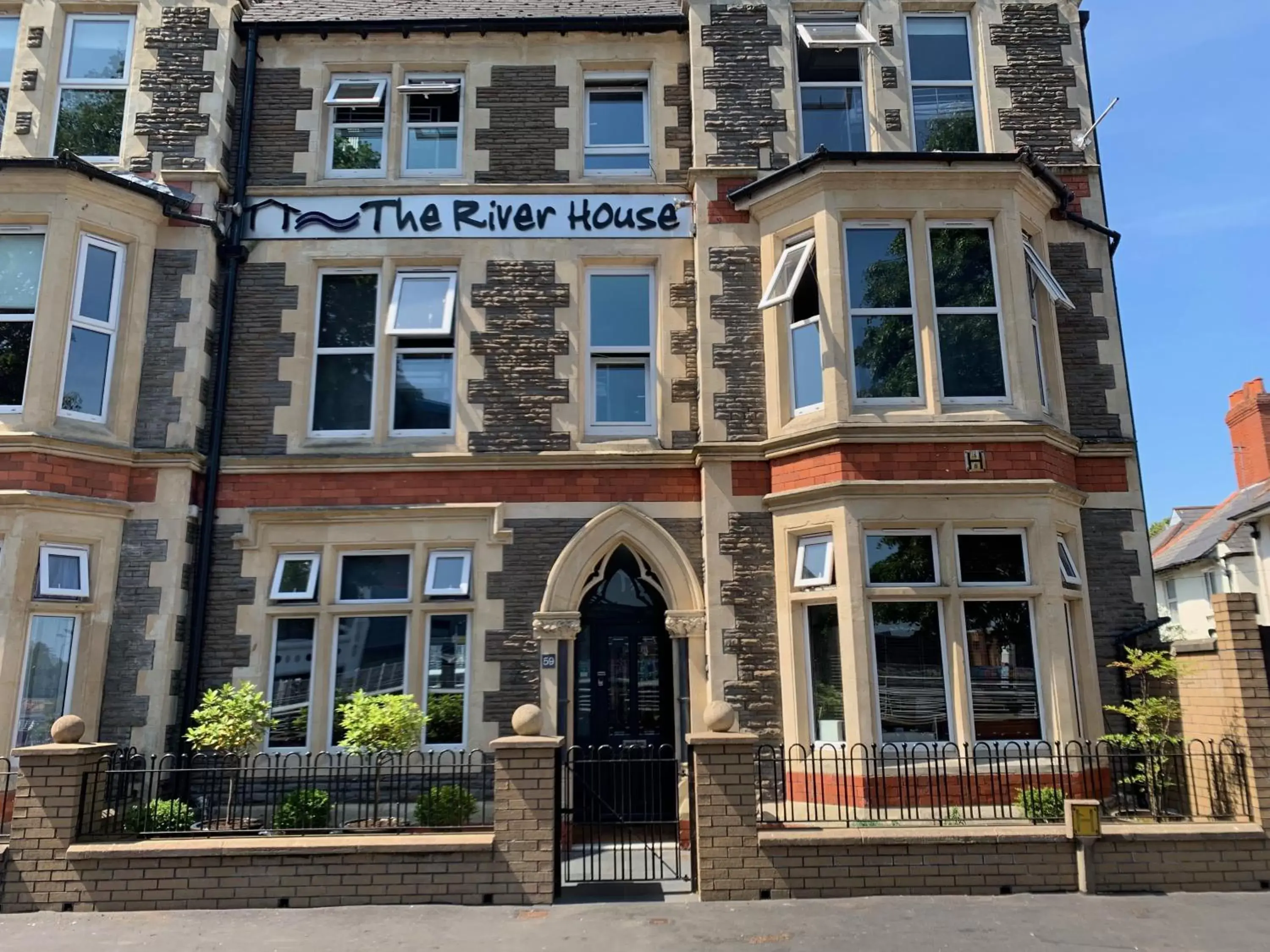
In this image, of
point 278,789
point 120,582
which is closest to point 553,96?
point 120,582

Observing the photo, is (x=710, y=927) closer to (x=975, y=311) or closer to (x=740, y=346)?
(x=740, y=346)

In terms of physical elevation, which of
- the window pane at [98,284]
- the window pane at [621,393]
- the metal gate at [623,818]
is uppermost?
the window pane at [98,284]

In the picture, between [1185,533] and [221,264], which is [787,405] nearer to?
[221,264]

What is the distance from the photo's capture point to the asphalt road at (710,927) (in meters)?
6.42

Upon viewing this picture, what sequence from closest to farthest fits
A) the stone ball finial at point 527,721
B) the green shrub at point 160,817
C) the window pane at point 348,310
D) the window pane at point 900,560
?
1. the stone ball finial at point 527,721
2. the green shrub at point 160,817
3. the window pane at point 900,560
4. the window pane at point 348,310

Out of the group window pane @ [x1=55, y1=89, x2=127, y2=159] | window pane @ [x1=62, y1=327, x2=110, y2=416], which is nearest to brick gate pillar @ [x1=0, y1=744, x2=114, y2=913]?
window pane @ [x1=62, y1=327, x2=110, y2=416]

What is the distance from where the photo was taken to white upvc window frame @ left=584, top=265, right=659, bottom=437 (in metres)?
11.4

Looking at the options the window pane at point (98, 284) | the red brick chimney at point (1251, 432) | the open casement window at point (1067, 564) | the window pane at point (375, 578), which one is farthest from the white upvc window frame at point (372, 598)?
the red brick chimney at point (1251, 432)

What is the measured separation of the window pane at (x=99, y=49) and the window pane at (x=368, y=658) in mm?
8350

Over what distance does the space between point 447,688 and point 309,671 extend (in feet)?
5.57

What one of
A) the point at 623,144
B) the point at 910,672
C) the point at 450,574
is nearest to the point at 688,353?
the point at 623,144

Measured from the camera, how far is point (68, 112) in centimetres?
1206

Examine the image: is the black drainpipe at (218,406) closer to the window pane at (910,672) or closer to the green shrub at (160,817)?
the green shrub at (160,817)

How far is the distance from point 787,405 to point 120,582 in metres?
8.21
